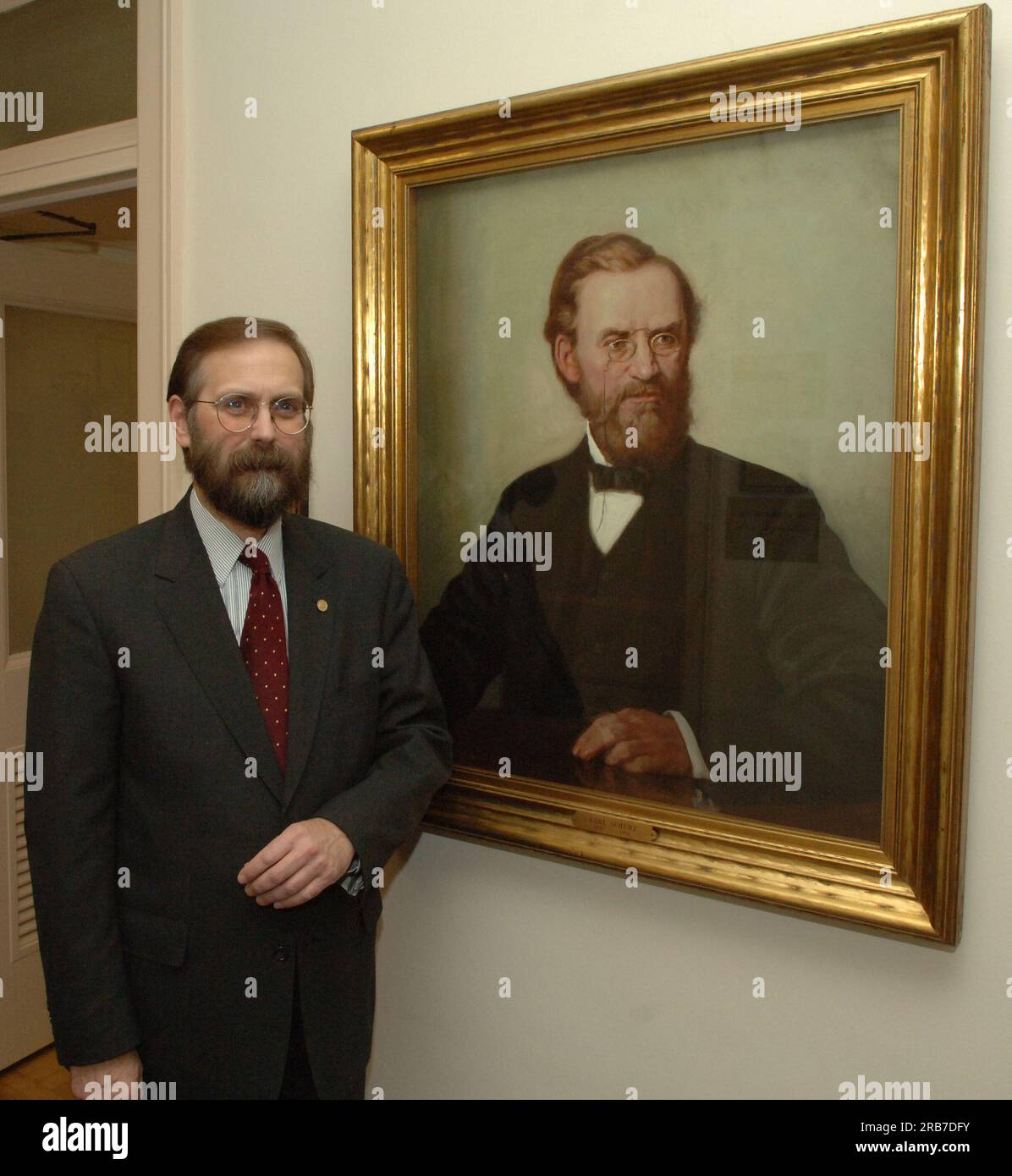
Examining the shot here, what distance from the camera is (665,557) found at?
5.77 feet

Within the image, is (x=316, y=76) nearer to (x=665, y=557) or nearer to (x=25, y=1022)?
(x=665, y=557)

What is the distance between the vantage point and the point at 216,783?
1.66 metres

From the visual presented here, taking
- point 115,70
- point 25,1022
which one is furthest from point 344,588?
point 25,1022

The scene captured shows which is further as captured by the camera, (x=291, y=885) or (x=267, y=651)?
(x=267, y=651)

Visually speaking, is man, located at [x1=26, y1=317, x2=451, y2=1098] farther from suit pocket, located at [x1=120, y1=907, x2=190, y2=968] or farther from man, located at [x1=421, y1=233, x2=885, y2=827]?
man, located at [x1=421, y1=233, x2=885, y2=827]

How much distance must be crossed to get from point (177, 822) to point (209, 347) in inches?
31.9

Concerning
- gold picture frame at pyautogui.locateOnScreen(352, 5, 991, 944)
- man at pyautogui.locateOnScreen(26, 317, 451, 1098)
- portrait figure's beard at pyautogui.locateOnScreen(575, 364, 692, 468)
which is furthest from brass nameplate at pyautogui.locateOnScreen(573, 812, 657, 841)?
portrait figure's beard at pyautogui.locateOnScreen(575, 364, 692, 468)

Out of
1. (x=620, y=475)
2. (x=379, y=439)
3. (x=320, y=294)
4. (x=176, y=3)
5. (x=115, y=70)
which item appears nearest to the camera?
(x=620, y=475)

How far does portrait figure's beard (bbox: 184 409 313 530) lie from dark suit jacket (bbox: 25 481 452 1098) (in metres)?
0.10

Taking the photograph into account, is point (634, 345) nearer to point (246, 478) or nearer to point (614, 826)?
point (246, 478)

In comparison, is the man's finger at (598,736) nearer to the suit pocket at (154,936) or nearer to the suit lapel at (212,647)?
the suit lapel at (212,647)

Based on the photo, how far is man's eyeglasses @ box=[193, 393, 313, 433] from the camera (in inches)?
68.6

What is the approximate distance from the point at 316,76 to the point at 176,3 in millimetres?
477

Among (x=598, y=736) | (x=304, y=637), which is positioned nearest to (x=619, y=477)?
(x=598, y=736)
